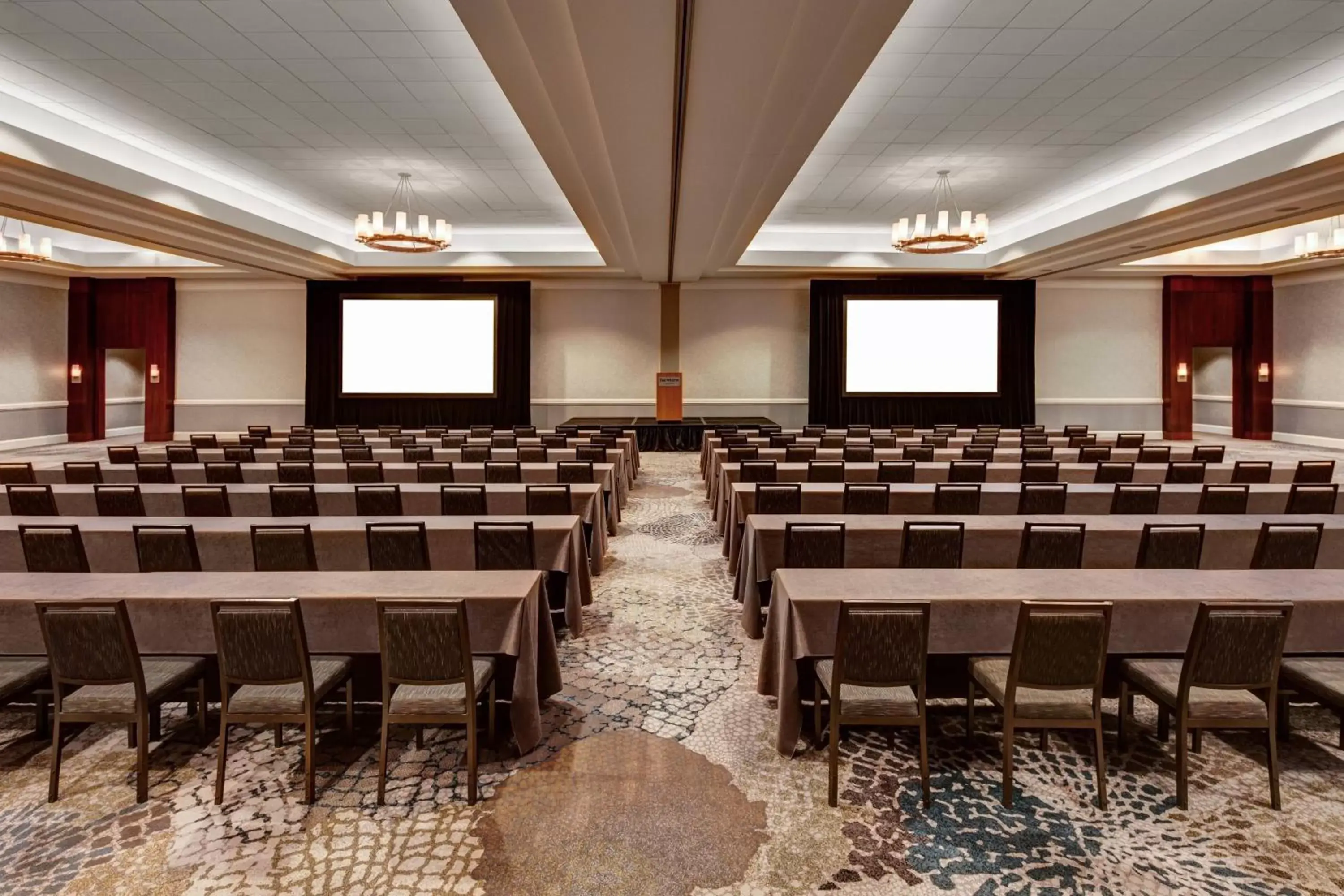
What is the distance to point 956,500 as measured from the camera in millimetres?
6406

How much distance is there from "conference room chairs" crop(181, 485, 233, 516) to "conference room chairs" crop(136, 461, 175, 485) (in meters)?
1.81

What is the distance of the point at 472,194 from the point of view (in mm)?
12359

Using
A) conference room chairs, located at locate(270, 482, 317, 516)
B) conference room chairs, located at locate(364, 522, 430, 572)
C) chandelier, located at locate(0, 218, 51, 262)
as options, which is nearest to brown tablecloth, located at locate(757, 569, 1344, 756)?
conference room chairs, located at locate(364, 522, 430, 572)

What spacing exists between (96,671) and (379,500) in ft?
10.6

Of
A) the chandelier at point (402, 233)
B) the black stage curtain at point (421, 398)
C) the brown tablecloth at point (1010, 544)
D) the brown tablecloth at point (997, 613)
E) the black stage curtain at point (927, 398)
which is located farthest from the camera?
the black stage curtain at point (421, 398)

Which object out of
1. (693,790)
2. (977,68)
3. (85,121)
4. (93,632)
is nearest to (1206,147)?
(977,68)

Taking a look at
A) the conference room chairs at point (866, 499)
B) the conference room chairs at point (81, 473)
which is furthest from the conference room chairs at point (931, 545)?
the conference room chairs at point (81, 473)

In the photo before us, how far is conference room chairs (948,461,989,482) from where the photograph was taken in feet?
24.7

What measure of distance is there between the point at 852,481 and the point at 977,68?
419 cm

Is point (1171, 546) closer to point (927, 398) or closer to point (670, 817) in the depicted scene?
point (670, 817)

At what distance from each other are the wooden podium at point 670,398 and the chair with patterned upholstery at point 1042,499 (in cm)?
1014

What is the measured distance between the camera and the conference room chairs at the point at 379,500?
6.25 metres

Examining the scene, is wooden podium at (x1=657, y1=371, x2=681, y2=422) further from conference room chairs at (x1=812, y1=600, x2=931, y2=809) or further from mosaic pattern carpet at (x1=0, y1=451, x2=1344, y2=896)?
conference room chairs at (x1=812, y1=600, x2=931, y2=809)

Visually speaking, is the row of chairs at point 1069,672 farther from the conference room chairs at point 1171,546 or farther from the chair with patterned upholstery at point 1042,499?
the chair with patterned upholstery at point 1042,499
